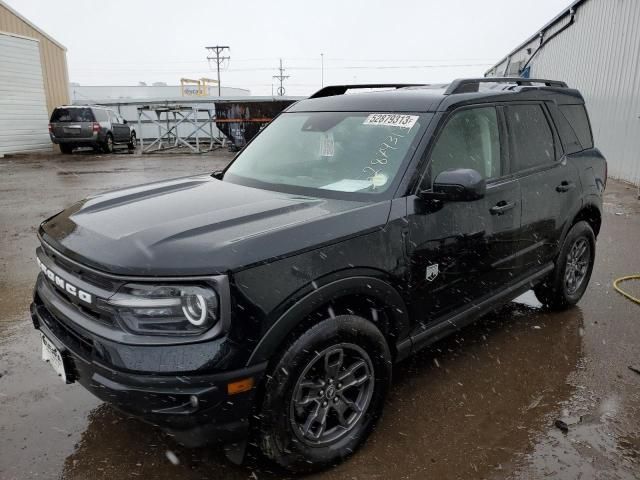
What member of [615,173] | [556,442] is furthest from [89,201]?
[615,173]

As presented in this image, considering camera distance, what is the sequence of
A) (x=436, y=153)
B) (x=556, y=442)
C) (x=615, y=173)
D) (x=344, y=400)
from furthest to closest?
(x=615, y=173) → (x=436, y=153) → (x=556, y=442) → (x=344, y=400)

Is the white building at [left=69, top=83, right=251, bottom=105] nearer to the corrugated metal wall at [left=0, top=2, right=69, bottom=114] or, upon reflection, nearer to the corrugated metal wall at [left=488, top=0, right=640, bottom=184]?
the corrugated metal wall at [left=0, top=2, right=69, bottom=114]

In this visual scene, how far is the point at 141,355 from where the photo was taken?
197 cm

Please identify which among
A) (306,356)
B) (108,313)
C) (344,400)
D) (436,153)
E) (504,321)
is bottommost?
(504,321)

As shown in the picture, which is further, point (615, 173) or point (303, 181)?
point (615, 173)

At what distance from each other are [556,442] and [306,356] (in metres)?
1.54

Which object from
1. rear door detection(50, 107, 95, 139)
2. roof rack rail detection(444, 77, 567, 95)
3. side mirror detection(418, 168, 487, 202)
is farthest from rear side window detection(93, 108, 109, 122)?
side mirror detection(418, 168, 487, 202)

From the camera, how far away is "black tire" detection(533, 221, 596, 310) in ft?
13.5

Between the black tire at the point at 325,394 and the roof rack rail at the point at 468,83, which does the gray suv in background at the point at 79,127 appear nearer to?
the roof rack rail at the point at 468,83

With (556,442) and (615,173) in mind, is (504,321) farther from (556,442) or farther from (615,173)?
(615,173)

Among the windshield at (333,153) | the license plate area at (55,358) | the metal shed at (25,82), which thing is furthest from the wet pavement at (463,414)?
the metal shed at (25,82)

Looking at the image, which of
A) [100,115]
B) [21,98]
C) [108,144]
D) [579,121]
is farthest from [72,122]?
[579,121]

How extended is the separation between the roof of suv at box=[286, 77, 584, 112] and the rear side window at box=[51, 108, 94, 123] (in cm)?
1832

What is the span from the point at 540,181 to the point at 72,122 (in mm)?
19894
